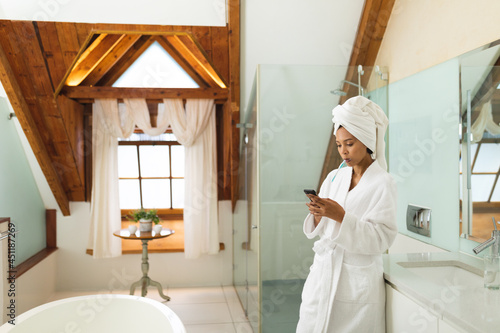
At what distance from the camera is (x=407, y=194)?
2516 mm

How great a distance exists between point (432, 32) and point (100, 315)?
106 inches

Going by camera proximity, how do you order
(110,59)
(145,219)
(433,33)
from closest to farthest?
(433,33) < (110,59) < (145,219)

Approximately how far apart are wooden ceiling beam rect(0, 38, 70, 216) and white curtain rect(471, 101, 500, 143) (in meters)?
3.17

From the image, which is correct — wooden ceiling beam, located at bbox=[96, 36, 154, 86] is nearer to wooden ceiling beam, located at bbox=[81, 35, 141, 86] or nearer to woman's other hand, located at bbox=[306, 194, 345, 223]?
wooden ceiling beam, located at bbox=[81, 35, 141, 86]

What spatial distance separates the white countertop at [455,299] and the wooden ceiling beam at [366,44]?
1.01 meters

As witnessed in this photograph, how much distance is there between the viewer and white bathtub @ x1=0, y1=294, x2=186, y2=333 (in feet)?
7.93

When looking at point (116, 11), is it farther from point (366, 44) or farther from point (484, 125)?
point (484, 125)

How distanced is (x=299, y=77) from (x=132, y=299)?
1822 millimetres

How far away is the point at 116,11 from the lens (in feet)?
9.64

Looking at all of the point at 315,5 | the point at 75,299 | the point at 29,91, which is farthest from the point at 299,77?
the point at 29,91

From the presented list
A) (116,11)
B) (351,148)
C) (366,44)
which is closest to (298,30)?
(366,44)

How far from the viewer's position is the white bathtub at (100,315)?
7.93 feet

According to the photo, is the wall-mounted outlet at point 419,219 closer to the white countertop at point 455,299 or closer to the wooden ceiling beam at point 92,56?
the white countertop at point 455,299

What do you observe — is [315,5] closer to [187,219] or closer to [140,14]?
[140,14]
